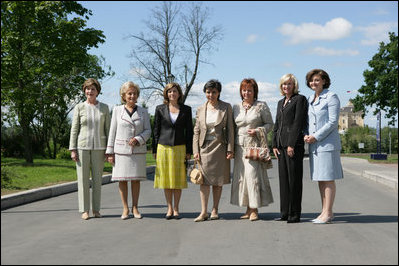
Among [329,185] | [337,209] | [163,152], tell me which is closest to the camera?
[329,185]

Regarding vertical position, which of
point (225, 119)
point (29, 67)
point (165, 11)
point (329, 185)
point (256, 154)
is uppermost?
point (165, 11)

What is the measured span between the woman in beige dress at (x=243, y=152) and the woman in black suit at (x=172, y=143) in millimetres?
754

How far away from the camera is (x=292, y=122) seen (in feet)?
22.5

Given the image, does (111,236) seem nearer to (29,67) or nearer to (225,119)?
(225,119)

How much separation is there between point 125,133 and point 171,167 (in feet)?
2.82

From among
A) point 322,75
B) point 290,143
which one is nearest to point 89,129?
point 290,143

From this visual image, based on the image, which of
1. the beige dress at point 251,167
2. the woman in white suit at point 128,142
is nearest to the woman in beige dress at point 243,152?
the beige dress at point 251,167

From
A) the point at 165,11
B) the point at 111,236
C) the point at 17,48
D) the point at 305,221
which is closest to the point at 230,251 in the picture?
the point at 111,236

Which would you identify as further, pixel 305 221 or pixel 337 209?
pixel 337 209

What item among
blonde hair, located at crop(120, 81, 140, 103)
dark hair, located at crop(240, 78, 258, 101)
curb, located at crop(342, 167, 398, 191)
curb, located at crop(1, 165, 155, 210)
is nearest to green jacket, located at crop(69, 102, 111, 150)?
blonde hair, located at crop(120, 81, 140, 103)

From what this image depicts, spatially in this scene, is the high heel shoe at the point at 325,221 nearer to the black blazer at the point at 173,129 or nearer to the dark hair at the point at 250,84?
the dark hair at the point at 250,84

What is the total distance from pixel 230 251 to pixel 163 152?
8.62 feet

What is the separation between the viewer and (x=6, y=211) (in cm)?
841

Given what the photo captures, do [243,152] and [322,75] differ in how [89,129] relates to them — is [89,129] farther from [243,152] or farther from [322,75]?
[322,75]
